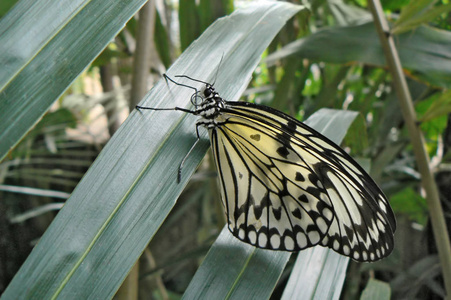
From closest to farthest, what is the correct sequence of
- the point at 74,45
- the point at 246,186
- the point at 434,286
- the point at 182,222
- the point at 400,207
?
1. the point at 74,45
2. the point at 246,186
3. the point at 434,286
4. the point at 400,207
5. the point at 182,222

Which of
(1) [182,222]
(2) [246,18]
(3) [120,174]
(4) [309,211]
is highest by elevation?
(1) [182,222]

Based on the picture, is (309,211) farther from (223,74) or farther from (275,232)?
(223,74)

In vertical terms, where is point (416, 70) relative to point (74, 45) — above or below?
above

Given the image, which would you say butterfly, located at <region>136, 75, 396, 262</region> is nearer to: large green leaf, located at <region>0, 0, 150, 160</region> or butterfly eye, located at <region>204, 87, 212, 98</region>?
butterfly eye, located at <region>204, 87, 212, 98</region>

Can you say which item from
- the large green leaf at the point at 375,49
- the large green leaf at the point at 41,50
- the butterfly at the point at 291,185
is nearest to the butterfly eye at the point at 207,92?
the butterfly at the point at 291,185

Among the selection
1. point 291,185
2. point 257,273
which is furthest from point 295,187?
point 257,273

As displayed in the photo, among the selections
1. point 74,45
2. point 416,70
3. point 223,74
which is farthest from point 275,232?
point 416,70
